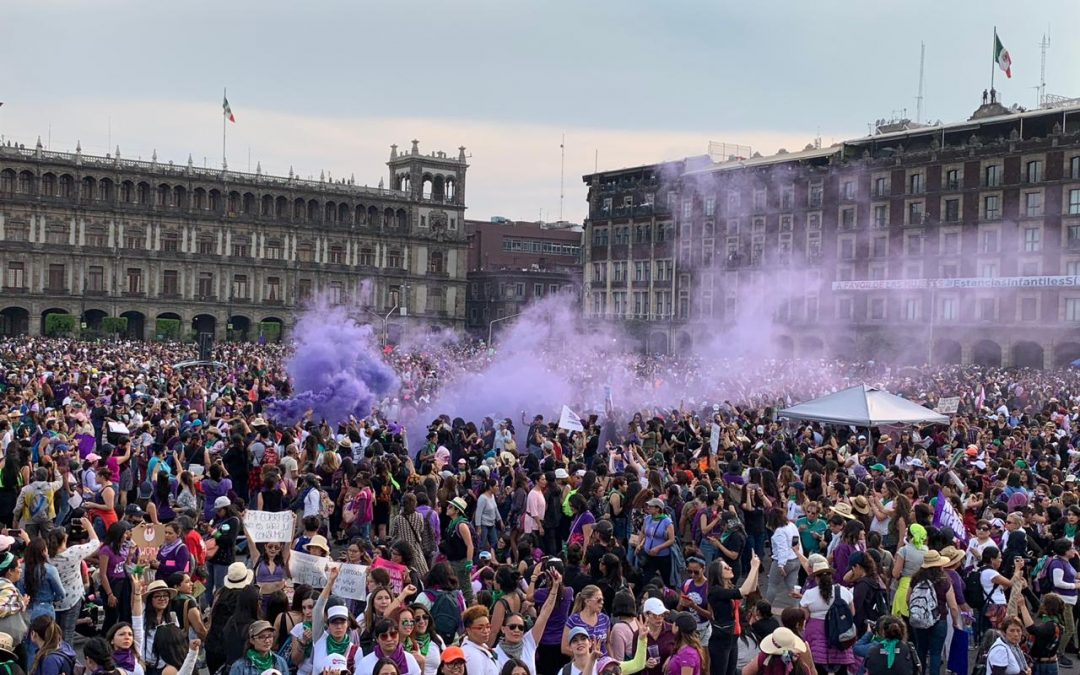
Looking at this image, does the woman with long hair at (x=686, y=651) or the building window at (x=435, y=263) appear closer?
the woman with long hair at (x=686, y=651)

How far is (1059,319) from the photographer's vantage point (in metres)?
55.2

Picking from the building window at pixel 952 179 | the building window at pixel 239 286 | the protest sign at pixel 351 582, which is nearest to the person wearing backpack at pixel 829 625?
the protest sign at pixel 351 582

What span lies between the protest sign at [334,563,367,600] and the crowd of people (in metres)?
0.14

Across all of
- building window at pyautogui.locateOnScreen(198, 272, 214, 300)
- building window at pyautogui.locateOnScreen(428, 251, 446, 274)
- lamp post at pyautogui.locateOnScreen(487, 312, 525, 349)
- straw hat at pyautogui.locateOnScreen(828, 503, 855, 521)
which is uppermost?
building window at pyautogui.locateOnScreen(428, 251, 446, 274)

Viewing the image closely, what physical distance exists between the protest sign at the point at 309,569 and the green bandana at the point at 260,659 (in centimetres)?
150

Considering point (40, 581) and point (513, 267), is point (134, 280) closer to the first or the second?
point (513, 267)

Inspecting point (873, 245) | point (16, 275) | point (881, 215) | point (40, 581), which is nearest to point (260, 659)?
point (40, 581)

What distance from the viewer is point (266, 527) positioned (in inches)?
371

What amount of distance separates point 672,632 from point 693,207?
66241 mm

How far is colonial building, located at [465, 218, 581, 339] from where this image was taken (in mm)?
89938

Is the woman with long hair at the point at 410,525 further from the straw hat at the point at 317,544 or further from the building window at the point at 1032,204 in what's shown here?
the building window at the point at 1032,204

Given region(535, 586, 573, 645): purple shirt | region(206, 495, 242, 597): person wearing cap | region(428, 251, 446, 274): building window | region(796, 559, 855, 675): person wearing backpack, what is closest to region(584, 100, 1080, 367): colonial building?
region(428, 251, 446, 274): building window

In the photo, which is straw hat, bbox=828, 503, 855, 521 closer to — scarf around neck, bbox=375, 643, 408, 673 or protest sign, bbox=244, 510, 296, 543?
protest sign, bbox=244, 510, 296, 543

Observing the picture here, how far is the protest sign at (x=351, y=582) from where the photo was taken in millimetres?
8391
